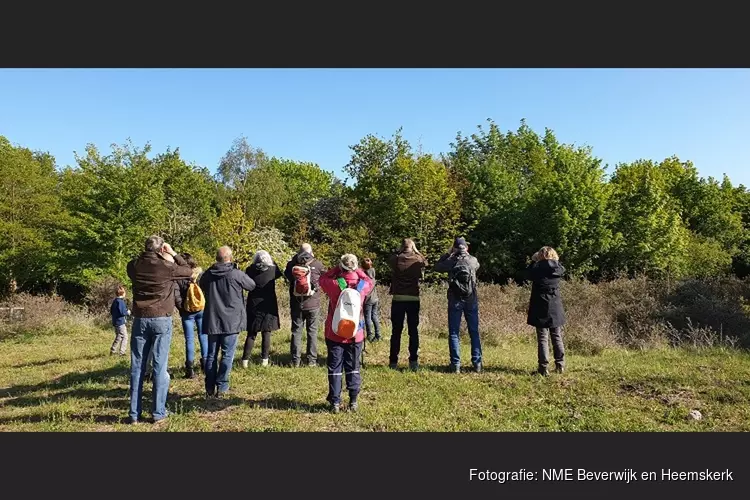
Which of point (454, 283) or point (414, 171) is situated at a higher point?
point (414, 171)

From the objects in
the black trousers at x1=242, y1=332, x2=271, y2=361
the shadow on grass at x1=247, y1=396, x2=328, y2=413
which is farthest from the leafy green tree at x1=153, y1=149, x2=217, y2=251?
the shadow on grass at x1=247, y1=396, x2=328, y2=413

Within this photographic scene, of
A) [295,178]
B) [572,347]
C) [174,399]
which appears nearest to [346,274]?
[174,399]

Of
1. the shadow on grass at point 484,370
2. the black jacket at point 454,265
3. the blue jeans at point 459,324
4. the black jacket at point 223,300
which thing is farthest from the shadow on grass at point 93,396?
the black jacket at point 454,265

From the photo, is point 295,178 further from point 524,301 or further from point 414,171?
point 524,301

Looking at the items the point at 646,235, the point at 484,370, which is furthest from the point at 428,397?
the point at 646,235

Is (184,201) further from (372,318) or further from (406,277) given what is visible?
(406,277)

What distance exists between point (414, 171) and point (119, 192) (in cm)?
1737

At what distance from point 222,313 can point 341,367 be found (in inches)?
66.7

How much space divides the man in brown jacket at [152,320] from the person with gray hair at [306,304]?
2.45m

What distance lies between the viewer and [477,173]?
33.4 m

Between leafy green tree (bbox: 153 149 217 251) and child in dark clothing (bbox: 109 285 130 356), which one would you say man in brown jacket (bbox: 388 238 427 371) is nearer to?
child in dark clothing (bbox: 109 285 130 356)

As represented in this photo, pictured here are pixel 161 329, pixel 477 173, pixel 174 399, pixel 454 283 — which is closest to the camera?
pixel 161 329

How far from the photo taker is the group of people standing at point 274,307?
543 centimetres

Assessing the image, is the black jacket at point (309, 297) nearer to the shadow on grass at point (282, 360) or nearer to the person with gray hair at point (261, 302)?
the person with gray hair at point (261, 302)
